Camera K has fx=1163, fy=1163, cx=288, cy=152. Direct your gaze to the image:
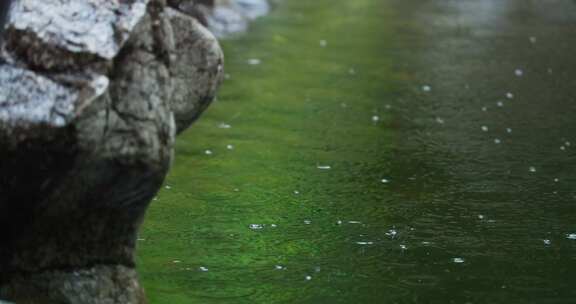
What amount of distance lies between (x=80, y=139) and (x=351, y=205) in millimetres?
3718

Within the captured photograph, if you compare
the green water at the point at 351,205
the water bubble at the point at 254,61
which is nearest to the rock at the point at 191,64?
the green water at the point at 351,205

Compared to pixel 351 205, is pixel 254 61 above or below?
above

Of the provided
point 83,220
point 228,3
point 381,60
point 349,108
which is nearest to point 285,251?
point 83,220

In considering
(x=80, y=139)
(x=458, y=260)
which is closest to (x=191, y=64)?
(x=80, y=139)

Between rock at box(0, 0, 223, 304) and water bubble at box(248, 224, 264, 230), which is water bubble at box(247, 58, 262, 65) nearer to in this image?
water bubble at box(248, 224, 264, 230)

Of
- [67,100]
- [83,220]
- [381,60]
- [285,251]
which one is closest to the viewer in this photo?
[67,100]

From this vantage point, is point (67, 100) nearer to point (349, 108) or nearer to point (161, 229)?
point (161, 229)

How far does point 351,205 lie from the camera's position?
8.45 m

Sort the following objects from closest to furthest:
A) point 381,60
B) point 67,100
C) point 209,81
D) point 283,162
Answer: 1. point 67,100
2. point 209,81
3. point 283,162
4. point 381,60

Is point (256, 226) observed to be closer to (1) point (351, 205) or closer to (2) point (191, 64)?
(1) point (351, 205)

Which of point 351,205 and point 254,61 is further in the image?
point 254,61

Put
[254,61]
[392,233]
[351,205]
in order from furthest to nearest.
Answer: [254,61], [351,205], [392,233]

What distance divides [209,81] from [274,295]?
1254mm

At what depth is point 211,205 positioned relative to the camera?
834cm
